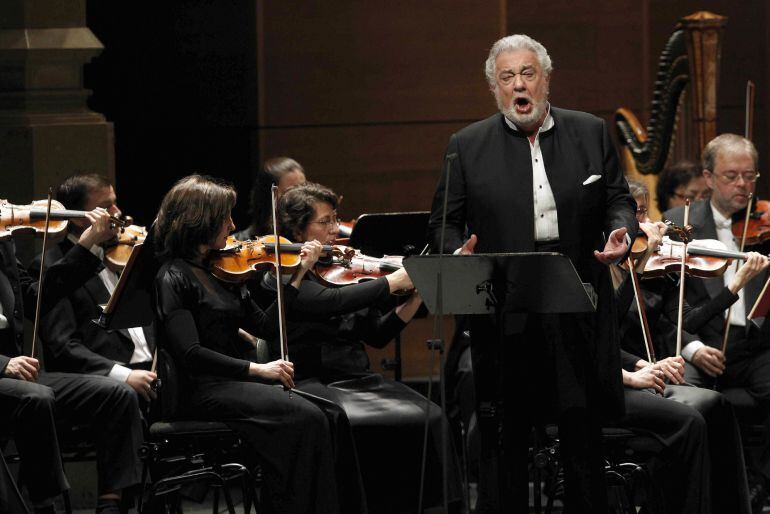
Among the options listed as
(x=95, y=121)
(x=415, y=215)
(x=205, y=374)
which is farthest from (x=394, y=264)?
(x=95, y=121)

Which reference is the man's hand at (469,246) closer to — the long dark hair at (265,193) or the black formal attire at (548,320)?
the black formal attire at (548,320)

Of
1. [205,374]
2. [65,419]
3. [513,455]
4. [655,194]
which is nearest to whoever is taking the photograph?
[513,455]

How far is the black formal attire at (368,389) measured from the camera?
4613 mm

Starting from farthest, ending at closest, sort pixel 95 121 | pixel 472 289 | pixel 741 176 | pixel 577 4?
pixel 577 4
pixel 95 121
pixel 741 176
pixel 472 289

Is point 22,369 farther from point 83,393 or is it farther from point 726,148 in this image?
point 726,148

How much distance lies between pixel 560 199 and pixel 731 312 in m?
1.72

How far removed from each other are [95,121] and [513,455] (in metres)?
2.67

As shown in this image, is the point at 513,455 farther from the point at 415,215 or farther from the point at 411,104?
the point at 411,104

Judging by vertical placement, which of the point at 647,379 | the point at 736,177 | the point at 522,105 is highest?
the point at 522,105

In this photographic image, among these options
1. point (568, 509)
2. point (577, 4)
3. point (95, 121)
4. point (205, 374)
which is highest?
point (577, 4)

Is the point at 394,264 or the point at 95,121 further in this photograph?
the point at 95,121

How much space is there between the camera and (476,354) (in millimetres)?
3760

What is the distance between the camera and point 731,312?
17.0 ft

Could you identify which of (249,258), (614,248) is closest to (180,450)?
(249,258)
